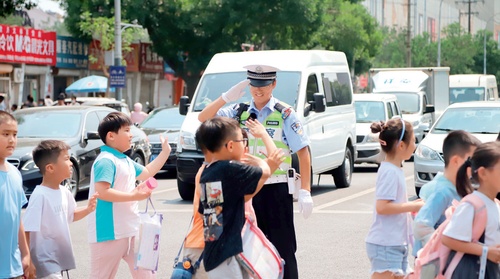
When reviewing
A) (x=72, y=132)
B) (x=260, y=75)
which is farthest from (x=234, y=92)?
(x=72, y=132)

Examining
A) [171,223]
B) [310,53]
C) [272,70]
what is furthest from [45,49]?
[272,70]

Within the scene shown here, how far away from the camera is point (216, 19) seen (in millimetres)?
43969

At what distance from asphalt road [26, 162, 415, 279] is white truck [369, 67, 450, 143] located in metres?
9.65

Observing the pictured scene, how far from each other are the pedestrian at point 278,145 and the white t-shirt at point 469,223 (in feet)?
6.95

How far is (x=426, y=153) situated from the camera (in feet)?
48.8

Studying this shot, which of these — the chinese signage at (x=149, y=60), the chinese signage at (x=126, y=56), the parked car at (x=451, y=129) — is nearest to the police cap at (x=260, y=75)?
the parked car at (x=451, y=129)

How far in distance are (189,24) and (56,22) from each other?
25078mm

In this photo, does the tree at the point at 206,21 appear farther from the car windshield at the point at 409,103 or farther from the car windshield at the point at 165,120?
the car windshield at the point at 165,120

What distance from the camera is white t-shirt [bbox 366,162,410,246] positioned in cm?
605

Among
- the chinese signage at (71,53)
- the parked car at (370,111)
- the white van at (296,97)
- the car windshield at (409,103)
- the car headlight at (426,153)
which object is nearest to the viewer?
the car headlight at (426,153)

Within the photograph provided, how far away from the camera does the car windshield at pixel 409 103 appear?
27.7m

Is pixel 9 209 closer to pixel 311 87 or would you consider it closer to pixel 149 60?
pixel 311 87

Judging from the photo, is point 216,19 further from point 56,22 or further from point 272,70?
point 272,70

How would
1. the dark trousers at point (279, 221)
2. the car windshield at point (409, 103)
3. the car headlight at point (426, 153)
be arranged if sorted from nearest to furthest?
the dark trousers at point (279, 221) → the car headlight at point (426, 153) → the car windshield at point (409, 103)
